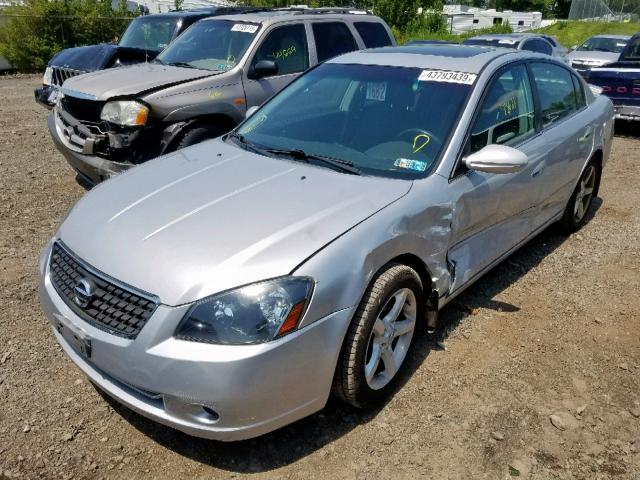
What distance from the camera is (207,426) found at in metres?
2.33

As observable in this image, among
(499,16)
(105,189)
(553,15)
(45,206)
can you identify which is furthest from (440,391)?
(553,15)

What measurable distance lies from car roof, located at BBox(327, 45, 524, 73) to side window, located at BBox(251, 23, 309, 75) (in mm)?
2374

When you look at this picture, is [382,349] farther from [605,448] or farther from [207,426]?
[605,448]

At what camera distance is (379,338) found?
279 centimetres

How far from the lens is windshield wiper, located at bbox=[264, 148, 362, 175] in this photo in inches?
123

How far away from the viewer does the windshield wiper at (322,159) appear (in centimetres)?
312

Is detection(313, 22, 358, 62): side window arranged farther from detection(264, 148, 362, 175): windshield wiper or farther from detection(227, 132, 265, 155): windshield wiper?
detection(264, 148, 362, 175): windshield wiper

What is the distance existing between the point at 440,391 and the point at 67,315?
6.30ft

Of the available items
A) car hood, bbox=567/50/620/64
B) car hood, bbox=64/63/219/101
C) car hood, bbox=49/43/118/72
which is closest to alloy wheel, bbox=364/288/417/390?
car hood, bbox=64/63/219/101

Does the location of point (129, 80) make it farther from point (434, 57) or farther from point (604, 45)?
point (604, 45)

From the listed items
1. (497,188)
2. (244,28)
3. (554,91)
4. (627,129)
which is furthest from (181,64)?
(627,129)

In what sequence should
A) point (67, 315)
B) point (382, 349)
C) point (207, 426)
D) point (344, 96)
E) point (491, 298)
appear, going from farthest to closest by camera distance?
point (491, 298), point (344, 96), point (382, 349), point (67, 315), point (207, 426)

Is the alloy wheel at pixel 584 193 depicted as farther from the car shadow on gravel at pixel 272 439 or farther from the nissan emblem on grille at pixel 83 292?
the nissan emblem on grille at pixel 83 292

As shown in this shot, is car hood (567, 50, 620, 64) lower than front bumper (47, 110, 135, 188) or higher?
lower
